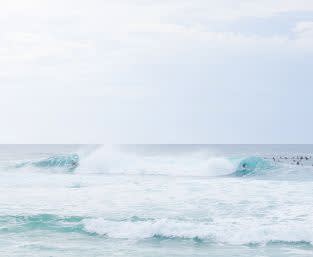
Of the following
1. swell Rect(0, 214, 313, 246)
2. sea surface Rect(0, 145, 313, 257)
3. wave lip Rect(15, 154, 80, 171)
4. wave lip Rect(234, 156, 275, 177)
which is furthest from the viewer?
wave lip Rect(15, 154, 80, 171)

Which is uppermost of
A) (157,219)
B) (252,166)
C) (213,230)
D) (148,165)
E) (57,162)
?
(57,162)

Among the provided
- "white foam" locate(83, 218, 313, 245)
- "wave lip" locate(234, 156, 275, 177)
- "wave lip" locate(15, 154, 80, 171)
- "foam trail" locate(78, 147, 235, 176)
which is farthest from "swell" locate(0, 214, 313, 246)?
"wave lip" locate(15, 154, 80, 171)

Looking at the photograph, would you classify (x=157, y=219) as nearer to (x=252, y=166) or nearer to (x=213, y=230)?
(x=213, y=230)

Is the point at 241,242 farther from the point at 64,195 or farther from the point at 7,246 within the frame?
the point at 64,195

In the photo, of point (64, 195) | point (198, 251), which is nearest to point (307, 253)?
point (198, 251)

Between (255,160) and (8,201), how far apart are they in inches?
1067

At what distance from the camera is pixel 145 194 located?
23.3 meters

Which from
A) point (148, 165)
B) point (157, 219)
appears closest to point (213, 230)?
point (157, 219)

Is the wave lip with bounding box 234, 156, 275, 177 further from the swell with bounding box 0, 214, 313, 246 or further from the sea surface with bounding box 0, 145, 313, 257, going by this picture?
the swell with bounding box 0, 214, 313, 246

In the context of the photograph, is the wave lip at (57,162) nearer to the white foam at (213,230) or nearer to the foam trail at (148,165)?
the foam trail at (148,165)

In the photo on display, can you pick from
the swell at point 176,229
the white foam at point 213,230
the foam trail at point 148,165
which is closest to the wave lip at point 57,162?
the foam trail at point 148,165

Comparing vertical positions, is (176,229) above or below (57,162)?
below

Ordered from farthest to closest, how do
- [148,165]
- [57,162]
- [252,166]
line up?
[57,162] → [148,165] → [252,166]

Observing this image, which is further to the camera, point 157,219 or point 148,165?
point 148,165
